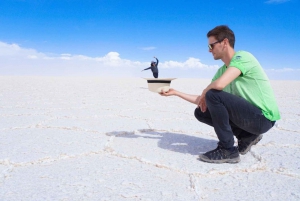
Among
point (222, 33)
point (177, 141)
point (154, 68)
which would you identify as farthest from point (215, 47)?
point (154, 68)

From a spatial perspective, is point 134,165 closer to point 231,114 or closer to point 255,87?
point 231,114

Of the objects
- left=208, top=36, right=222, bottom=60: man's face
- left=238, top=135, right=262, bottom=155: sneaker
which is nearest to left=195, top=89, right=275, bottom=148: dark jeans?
left=238, top=135, right=262, bottom=155: sneaker

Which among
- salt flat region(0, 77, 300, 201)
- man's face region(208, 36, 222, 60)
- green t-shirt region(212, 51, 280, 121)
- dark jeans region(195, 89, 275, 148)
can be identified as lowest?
salt flat region(0, 77, 300, 201)

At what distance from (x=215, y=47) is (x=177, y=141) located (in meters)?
0.80

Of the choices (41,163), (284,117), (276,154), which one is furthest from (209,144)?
(284,117)

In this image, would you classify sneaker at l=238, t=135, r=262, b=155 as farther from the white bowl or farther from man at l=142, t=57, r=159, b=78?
man at l=142, t=57, r=159, b=78

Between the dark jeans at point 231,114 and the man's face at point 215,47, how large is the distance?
228 millimetres

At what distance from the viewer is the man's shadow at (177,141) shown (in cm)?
185

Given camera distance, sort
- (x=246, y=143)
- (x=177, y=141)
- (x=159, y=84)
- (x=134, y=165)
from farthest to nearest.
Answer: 1. (x=177, y=141)
2. (x=246, y=143)
3. (x=159, y=84)
4. (x=134, y=165)

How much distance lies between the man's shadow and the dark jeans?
29 centimetres

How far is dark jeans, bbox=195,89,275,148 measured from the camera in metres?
1.52

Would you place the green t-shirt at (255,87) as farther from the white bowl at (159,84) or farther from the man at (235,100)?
the white bowl at (159,84)

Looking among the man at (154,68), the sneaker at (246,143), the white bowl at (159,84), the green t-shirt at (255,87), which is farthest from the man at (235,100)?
the man at (154,68)

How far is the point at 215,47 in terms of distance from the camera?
1574 millimetres
